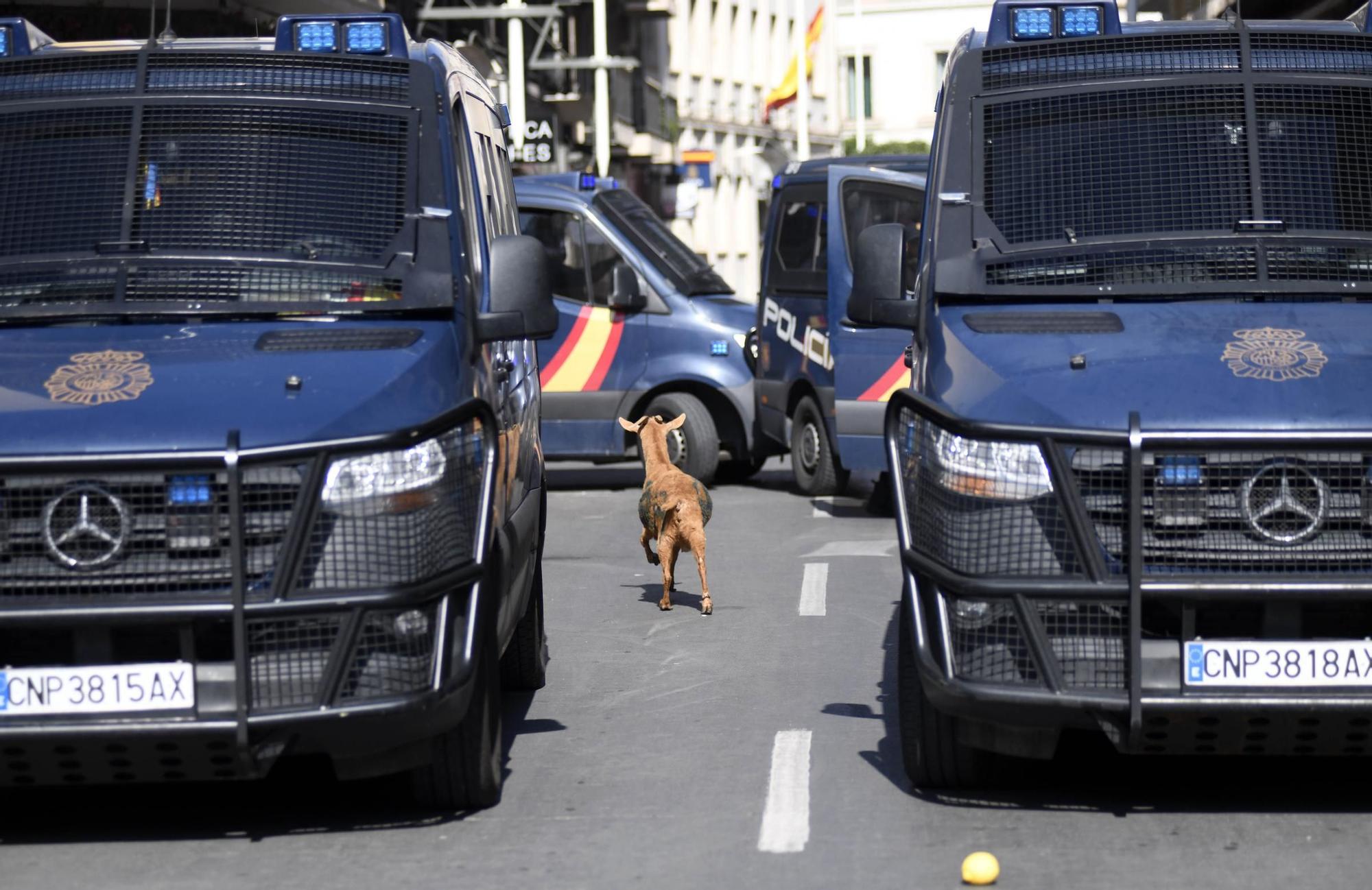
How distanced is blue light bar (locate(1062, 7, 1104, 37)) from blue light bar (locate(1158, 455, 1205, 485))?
2272 millimetres

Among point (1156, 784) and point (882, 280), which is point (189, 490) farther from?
point (1156, 784)

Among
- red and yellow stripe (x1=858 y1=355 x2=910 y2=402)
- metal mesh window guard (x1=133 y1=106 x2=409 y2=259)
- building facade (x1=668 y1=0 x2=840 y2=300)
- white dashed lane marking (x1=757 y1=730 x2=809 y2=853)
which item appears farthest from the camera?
building facade (x1=668 y1=0 x2=840 y2=300)

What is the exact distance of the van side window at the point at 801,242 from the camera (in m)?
16.6

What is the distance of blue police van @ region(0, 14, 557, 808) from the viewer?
5801mm

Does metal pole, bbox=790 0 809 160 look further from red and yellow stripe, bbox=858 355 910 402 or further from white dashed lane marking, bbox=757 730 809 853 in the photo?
white dashed lane marking, bbox=757 730 809 853

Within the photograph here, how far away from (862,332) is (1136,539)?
31.5 ft

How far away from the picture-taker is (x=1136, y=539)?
5.89m

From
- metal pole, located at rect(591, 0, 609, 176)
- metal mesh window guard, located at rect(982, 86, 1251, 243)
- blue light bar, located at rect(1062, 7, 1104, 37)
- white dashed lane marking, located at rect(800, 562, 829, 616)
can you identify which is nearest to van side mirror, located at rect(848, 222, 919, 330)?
metal mesh window guard, located at rect(982, 86, 1251, 243)

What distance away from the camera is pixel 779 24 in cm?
6656

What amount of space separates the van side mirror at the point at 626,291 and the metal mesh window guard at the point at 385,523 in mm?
9296

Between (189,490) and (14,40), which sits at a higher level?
(14,40)

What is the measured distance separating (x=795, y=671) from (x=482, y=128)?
2534mm

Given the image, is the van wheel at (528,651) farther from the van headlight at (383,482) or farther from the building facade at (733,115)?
the building facade at (733,115)

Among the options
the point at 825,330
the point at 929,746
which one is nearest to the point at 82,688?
the point at 929,746
